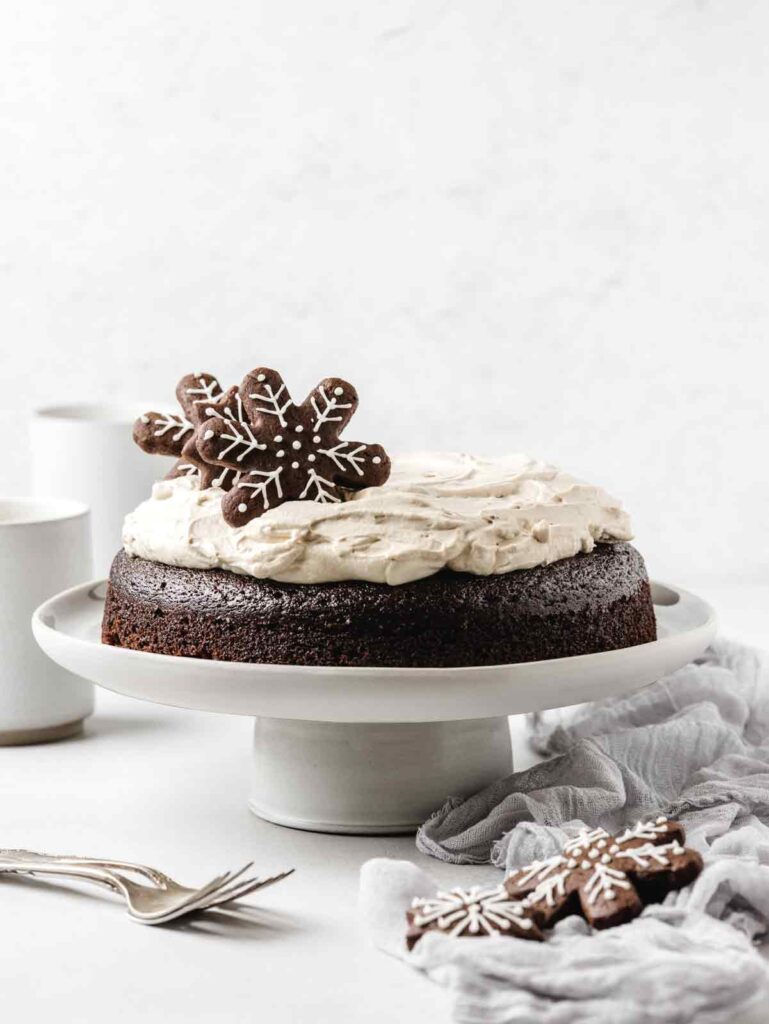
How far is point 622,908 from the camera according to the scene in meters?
1.49

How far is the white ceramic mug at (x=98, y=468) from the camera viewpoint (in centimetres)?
281

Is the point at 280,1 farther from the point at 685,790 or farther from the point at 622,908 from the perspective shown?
the point at 622,908

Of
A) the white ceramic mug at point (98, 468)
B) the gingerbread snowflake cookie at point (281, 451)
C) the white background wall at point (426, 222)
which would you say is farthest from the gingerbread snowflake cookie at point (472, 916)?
the white background wall at point (426, 222)

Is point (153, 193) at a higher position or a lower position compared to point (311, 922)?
higher

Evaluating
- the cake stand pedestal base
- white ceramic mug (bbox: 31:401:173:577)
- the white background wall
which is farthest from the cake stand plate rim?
the white background wall

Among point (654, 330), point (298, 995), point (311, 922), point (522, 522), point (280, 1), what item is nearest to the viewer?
point (298, 995)

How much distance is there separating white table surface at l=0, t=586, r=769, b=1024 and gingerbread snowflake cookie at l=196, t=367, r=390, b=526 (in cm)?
42

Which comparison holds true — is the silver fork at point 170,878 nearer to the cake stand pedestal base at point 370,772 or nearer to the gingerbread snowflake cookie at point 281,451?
the cake stand pedestal base at point 370,772

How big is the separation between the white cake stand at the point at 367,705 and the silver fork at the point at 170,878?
0.20m

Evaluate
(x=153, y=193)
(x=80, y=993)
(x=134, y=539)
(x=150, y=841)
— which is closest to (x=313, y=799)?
(x=150, y=841)

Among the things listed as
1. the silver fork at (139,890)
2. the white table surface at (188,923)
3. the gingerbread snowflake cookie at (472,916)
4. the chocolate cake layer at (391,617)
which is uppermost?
the chocolate cake layer at (391,617)

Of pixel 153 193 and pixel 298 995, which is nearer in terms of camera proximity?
pixel 298 995

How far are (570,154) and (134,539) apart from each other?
215 centimetres

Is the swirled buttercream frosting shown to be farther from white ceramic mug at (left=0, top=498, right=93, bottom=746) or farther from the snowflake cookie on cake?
white ceramic mug at (left=0, top=498, right=93, bottom=746)
